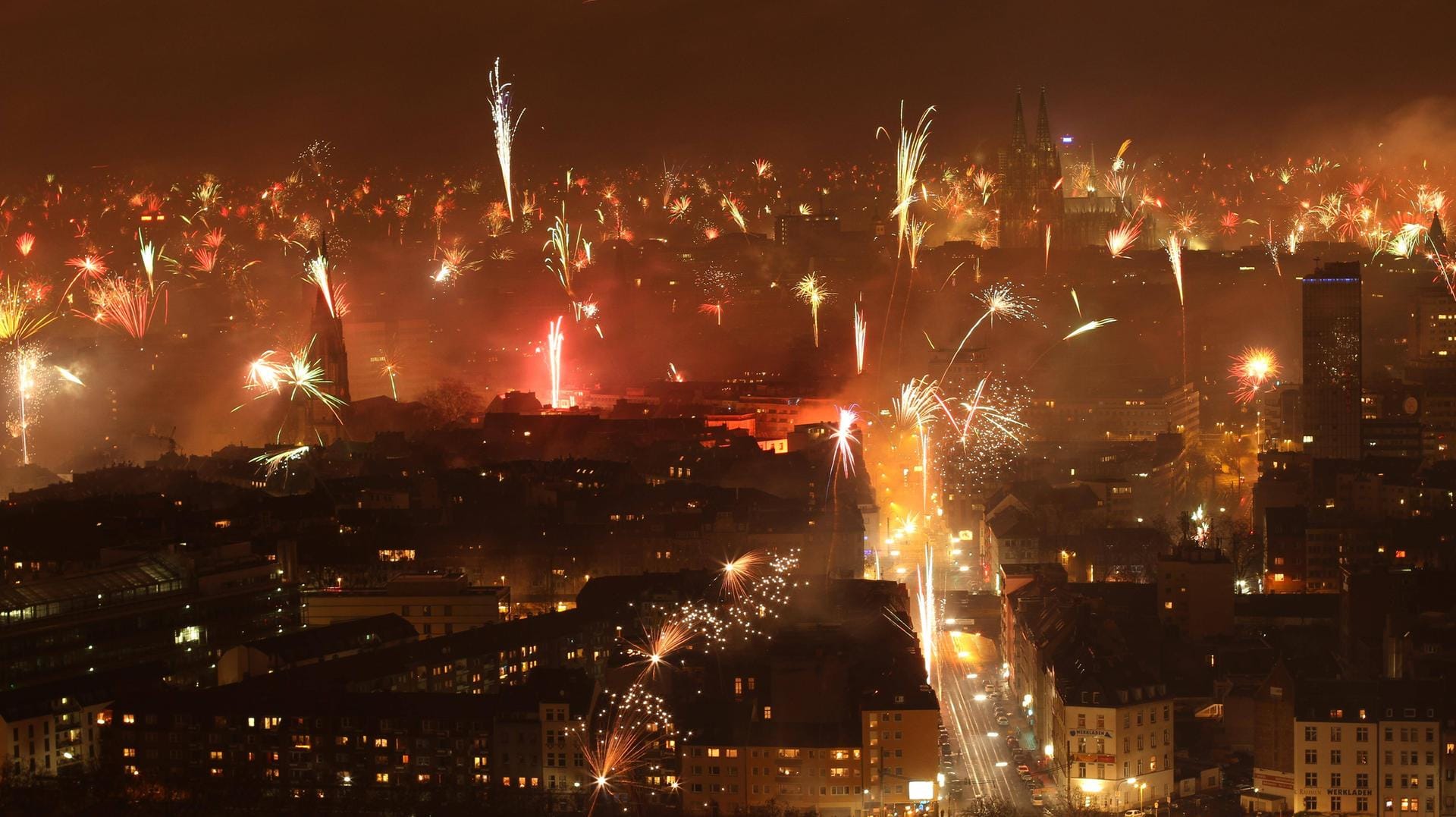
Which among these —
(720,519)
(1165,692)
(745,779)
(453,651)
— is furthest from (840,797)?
(720,519)

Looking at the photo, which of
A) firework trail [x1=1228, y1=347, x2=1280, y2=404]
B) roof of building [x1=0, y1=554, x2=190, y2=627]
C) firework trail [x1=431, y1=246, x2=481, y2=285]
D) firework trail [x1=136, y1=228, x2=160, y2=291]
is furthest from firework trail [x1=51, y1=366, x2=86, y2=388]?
firework trail [x1=1228, y1=347, x2=1280, y2=404]

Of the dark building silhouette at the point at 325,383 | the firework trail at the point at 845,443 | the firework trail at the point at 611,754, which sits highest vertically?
the dark building silhouette at the point at 325,383

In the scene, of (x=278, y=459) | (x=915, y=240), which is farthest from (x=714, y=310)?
(x=278, y=459)

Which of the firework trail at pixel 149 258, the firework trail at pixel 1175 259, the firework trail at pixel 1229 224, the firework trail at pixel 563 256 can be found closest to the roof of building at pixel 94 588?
the firework trail at pixel 149 258

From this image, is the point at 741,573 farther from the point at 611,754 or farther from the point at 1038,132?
the point at 1038,132

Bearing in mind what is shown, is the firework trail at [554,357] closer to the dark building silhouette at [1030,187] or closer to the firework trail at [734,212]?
the firework trail at [734,212]

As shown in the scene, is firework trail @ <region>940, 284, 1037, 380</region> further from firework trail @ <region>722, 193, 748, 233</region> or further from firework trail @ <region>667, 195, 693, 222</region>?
firework trail @ <region>667, 195, 693, 222</region>
